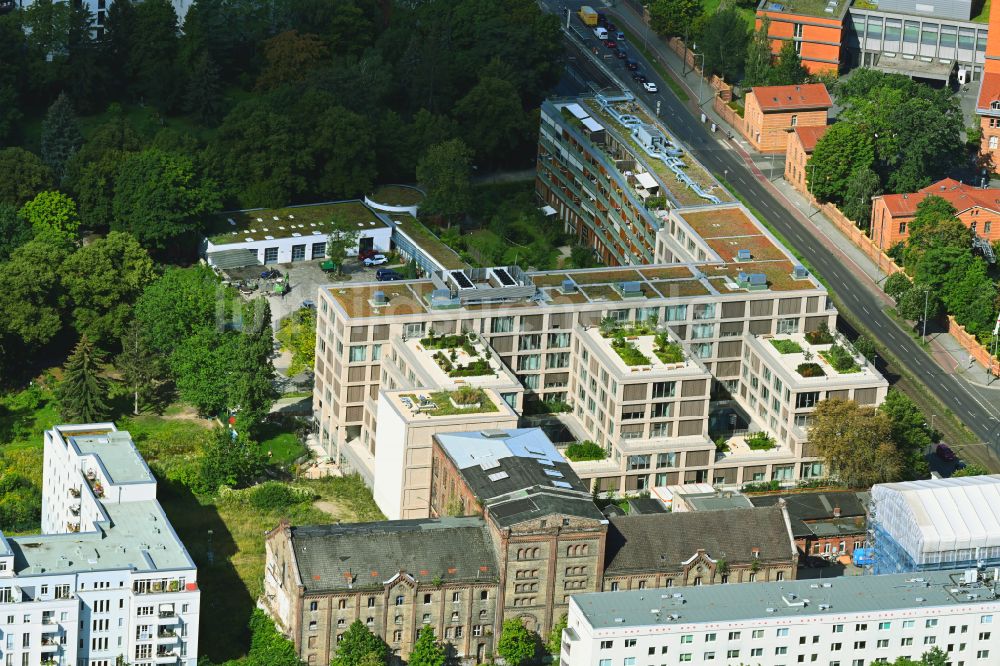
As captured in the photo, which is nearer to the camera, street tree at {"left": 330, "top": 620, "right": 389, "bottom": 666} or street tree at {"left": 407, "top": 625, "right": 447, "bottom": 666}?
street tree at {"left": 330, "top": 620, "right": 389, "bottom": 666}

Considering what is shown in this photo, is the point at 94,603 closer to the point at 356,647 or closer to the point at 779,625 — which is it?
the point at 356,647

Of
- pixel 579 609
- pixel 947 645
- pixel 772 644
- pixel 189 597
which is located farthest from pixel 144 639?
pixel 947 645

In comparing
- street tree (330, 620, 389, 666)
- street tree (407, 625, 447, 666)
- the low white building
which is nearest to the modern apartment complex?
street tree (330, 620, 389, 666)

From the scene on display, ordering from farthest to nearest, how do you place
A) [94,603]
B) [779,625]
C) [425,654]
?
[425,654] → [779,625] → [94,603]

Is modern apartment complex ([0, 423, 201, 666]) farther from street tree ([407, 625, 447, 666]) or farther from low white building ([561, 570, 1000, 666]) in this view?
low white building ([561, 570, 1000, 666])

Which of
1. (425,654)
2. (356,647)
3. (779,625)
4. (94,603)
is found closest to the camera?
(94,603)

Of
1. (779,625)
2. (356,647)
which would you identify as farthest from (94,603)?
(779,625)
